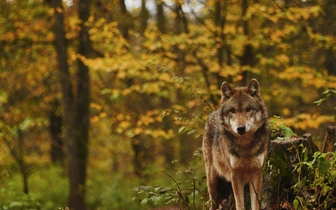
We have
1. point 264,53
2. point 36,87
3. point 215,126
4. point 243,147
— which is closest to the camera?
point 243,147

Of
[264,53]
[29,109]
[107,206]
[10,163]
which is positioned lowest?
[107,206]

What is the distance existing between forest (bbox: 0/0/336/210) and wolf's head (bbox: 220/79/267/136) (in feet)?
13.1

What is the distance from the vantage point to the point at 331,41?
34.8 feet

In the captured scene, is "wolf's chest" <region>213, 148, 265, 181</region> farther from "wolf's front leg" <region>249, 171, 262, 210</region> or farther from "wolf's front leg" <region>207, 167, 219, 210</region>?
"wolf's front leg" <region>207, 167, 219, 210</region>

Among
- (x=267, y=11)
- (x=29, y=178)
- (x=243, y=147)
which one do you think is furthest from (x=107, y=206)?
(x=243, y=147)

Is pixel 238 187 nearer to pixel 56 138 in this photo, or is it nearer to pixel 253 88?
pixel 253 88

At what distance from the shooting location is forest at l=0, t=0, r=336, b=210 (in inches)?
411

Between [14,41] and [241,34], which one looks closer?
[241,34]

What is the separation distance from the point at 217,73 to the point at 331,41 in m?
2.58

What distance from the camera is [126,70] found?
10664 mm

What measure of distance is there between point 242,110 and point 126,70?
5.79m

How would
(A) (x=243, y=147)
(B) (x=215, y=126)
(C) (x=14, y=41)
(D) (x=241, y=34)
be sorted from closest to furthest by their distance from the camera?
(A) (x=243, y=147) → (B) (x=215, y=126) → (D) (x=241, y=34) → (C) (x=14, y=41)

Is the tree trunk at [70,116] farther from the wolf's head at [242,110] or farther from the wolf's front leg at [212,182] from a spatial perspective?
the wolf's head at [242,110]

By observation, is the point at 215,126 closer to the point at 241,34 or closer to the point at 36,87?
the point at 241,34
